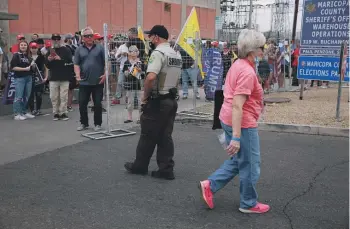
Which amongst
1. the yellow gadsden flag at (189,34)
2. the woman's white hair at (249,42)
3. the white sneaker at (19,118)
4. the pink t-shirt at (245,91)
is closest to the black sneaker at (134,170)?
the pink t-shirt at (245,91)

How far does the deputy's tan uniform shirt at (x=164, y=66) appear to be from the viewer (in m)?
4.86

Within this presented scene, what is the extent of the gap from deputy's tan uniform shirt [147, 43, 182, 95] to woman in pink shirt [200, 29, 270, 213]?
1.18 metres

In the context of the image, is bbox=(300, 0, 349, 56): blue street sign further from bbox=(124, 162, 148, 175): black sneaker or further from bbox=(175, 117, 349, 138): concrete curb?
bbox=(124, 162, 148, 175): black sneaker

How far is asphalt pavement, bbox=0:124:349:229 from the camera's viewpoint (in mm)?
3885

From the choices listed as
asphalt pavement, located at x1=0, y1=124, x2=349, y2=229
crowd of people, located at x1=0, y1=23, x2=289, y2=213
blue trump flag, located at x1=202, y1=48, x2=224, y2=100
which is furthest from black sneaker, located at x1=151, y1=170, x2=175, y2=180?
blue trump flag, located at x1=202, y1=48, x2=224, y2=100

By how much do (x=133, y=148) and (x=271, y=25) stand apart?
5380 centimetres

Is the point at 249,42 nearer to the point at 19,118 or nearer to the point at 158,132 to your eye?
the point at 158,132

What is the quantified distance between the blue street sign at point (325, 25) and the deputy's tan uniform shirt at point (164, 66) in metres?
6.37

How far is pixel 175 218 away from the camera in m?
3.95

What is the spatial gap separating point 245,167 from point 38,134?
16.6ft

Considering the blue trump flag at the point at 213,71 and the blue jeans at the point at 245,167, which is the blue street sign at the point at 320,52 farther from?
the blue jeans at the point at 245,167

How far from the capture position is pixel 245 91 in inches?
143

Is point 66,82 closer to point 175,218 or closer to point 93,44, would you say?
point 93,44

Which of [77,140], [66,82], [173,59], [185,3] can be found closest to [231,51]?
[66,82]
